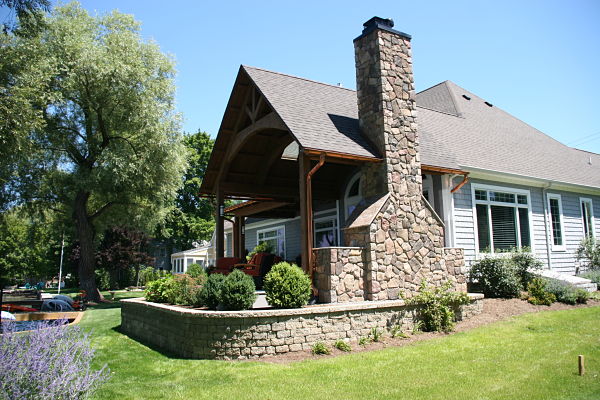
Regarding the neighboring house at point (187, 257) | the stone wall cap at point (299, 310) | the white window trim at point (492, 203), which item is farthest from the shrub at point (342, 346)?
the neighboring house at point (187, 257)

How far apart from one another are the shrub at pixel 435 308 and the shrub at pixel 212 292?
363 cm

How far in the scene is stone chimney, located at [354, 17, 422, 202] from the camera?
976cm

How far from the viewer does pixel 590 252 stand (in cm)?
1555

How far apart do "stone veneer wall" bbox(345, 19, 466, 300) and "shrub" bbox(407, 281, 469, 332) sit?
414 millimetres

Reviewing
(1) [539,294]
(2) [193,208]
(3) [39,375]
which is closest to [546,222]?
(1) [539,294]

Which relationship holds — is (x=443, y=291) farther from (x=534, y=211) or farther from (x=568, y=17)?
(x=568, y=17)

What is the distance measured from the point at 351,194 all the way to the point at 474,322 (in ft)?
18.5

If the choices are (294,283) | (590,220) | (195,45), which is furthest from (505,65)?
(294,283)

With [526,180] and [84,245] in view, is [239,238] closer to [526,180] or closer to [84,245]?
[84,245]

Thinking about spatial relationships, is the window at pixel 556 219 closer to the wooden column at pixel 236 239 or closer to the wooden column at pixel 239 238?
the wooden column at pixel 239 238

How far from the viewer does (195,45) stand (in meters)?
12.0

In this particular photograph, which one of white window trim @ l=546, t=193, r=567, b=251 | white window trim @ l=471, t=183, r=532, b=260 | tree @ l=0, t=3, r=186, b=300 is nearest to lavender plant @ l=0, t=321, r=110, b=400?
white window trim @ l=471, t=183, r=532, b=260

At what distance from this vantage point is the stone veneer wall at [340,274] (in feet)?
27.4

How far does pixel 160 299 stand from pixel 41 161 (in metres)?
12.1
